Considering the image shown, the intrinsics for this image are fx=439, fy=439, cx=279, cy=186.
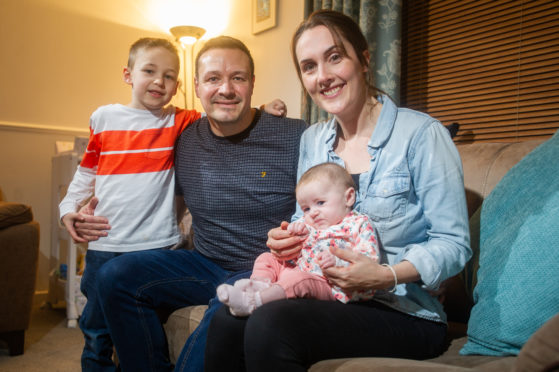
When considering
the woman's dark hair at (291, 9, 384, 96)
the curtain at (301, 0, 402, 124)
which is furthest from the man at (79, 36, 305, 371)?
the curtain at (301, 0, 402, 124)

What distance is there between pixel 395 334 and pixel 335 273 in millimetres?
192

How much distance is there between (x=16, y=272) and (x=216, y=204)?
1254mm

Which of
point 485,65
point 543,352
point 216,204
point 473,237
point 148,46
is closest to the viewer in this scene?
point 543,352

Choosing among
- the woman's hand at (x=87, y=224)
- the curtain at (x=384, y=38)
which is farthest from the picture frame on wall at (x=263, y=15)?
the woman's hand at (x=87, y=224)

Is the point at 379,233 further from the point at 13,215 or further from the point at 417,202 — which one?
the point at 13,215

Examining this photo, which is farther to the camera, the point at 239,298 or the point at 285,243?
the point at 285,243

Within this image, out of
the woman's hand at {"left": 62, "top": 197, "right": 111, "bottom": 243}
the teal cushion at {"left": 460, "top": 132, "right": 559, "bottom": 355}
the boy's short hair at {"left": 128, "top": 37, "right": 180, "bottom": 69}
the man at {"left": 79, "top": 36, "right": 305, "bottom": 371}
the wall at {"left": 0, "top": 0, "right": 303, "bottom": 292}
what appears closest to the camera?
the teal cushion at {"left": 460, "top": 132, "right": 559, "bottom": 355}

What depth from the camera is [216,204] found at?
154 cm

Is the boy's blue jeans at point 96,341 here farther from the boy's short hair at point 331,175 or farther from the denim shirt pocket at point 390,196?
the denim shirt pocket at point 390,196

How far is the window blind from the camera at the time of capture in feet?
6.07

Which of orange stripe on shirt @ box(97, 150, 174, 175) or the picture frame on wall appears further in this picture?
the picture frame on wall

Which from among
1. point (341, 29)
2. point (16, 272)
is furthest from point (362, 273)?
point (16, 272)

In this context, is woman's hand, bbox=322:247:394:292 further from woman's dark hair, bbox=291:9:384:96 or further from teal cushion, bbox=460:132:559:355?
woman's dark hair, bbox=291:9:384:96

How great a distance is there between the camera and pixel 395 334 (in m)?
0.97
